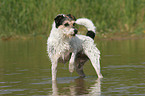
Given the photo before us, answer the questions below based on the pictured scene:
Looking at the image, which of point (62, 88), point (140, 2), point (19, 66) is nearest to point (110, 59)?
point (19, 66)

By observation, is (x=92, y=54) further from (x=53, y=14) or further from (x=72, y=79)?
(x=53, y=14)

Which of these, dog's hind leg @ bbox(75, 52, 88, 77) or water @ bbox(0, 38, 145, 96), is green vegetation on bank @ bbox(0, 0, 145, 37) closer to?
water @ bbox(0, 38, 145, 96)

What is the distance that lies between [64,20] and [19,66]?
371cm

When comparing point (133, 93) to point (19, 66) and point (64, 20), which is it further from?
point (19, 66)

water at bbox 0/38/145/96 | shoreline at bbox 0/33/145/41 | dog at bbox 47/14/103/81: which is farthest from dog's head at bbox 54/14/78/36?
shoreline at bbox 0/33/145/41

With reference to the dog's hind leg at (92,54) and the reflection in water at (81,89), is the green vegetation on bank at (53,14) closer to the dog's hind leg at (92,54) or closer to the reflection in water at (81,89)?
the dog's hind leg at (92,54)

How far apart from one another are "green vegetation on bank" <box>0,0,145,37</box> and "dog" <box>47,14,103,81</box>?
37.7 feet

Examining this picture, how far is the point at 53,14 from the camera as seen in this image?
21297mm

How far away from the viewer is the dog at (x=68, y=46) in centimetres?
888

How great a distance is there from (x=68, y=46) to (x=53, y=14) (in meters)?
12.3

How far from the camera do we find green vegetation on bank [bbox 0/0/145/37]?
70.7 feet

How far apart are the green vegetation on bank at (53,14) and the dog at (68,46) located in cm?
1150

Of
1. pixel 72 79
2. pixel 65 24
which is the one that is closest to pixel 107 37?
pixel 72 79

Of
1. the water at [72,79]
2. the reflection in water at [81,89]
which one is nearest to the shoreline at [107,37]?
the water at [72,79]
